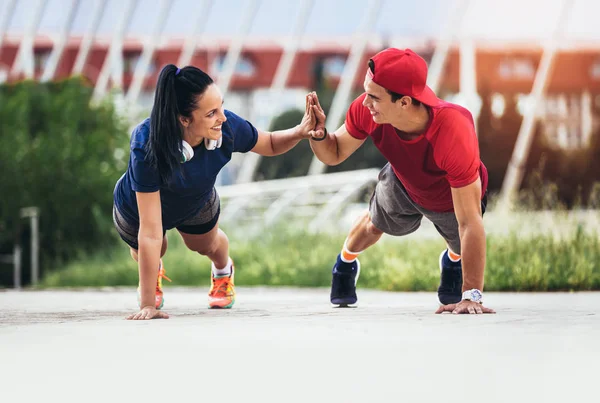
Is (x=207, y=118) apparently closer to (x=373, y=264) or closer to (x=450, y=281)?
(x=450, y=281)

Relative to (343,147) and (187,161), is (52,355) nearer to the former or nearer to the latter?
(187,161)

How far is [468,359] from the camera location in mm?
2840

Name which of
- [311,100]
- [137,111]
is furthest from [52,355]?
[137,111]

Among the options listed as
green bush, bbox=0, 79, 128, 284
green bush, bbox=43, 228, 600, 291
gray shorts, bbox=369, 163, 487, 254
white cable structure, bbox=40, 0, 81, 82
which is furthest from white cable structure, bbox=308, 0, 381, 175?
gray shorts, bbox=369, 163, 487, 254

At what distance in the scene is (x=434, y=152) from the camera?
4.09 metres

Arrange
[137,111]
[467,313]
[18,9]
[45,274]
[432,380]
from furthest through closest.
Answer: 1. [18,9]
2. [137,111]
3. [45,274]
4. [467,313]
5. [432,380]

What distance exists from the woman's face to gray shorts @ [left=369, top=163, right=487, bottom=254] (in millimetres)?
824

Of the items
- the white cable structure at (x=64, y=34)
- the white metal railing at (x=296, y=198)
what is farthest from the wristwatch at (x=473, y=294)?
the white cable structure at (x=64, y=34)

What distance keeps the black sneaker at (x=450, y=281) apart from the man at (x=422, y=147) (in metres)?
0.27

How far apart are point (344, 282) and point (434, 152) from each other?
1.04 meters

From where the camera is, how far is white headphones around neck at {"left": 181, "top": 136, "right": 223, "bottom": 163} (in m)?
4.18

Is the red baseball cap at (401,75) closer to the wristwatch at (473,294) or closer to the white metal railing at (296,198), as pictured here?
the wristwatch at (473,294)

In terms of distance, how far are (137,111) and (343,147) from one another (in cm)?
990

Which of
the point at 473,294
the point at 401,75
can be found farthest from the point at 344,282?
the point at 401,75
